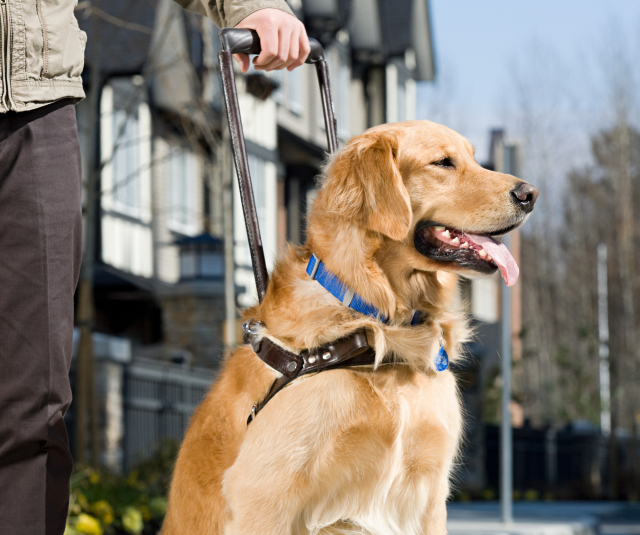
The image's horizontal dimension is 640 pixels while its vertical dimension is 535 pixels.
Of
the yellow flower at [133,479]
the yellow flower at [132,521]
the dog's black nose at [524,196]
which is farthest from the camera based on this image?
the yellow flower at [133,479]

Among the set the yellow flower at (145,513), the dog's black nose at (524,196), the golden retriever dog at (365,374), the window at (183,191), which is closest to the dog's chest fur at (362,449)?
the golden retriever dog at (365,374)

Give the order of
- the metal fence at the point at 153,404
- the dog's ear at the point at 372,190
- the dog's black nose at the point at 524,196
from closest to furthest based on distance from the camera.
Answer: the dog's ear at the point at 372,190
the dog's black nose at the point at 524,196
the metal fence at the point at 153,404

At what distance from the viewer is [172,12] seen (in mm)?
8898

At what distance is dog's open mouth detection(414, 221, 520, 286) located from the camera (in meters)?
2.76

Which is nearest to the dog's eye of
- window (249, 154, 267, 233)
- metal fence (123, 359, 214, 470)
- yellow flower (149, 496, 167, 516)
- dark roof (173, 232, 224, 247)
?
yellow flower (149, 496, 167, 516)

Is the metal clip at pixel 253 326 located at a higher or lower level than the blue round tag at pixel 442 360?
higher

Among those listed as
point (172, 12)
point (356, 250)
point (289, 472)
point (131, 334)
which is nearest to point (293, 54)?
point (356, 250)

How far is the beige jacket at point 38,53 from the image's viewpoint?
2090 millimetres

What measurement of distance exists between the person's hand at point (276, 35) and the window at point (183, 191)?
14176 millimetres

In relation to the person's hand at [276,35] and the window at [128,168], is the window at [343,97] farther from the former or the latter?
the person's hand at [276,35]

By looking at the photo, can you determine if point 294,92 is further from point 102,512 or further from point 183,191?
point 102,512

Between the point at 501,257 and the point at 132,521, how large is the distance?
3808 millimetres

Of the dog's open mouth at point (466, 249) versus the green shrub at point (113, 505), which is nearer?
the dog's open mouth at point (466, 249)

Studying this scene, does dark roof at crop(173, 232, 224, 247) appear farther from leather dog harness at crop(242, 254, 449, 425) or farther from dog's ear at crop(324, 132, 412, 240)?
leather dog harness at crop(242, 254, 449, 425)
